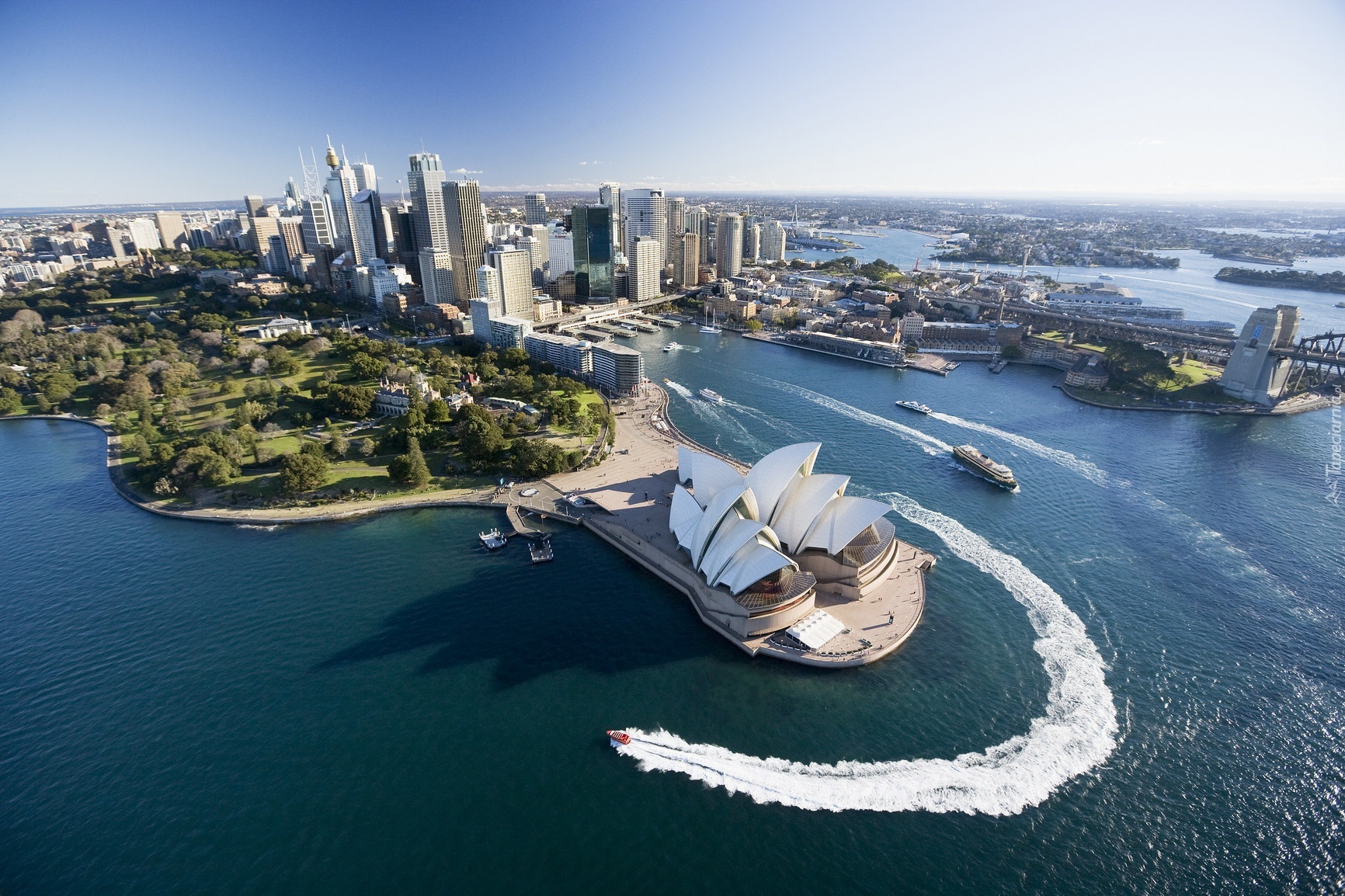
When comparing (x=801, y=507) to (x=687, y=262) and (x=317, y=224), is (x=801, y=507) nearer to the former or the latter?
(x=687, y=262)

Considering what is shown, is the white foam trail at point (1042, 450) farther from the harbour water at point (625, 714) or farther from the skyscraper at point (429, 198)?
the skyscraper at point (429, 198)

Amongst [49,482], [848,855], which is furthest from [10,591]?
[848,855]

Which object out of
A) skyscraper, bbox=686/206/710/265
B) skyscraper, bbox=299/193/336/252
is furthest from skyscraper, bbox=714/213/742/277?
skyscraper, bbox=299/193/336/252

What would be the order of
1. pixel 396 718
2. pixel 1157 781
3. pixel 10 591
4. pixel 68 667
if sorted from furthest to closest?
pixel 10 591 → pixel 68 667 → pixel 396 718 → pixel 1157 781

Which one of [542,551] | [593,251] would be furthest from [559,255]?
[542,551]

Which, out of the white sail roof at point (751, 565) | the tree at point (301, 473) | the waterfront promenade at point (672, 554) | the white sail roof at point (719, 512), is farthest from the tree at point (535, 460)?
the white sail roof at point (751, 565)

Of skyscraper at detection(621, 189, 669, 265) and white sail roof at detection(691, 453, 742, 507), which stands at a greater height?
skyscraper at detection(621, 189, 669, 265)

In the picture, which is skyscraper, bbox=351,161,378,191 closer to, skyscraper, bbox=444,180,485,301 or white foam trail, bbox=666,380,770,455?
skyscraper, bbox=444,180,485,301

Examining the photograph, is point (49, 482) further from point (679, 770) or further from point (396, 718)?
point (679, 770)
